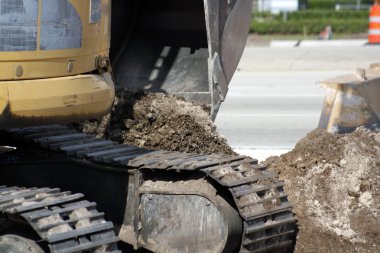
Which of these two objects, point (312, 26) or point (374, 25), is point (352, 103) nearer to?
point (374, 25)

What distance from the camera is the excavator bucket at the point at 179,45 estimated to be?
6.81 metres

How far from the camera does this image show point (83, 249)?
182 inches

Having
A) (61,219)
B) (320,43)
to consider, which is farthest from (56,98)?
(320,43)

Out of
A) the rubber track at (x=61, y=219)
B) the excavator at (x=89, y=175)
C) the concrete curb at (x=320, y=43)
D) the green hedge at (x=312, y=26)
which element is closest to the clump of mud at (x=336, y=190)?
the excavator at (x=89, y=175)

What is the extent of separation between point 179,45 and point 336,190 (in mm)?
2131

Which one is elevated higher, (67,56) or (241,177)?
(67,56)

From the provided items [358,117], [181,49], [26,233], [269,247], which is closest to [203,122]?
[181,49]

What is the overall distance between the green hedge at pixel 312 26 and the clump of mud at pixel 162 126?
64.2 feet

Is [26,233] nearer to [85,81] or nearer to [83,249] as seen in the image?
[83,249]

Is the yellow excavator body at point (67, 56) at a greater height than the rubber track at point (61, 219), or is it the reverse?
the yellow excavator body at point (67, 56)

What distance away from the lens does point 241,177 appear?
17.2ft

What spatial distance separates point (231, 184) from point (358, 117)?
3.07 m

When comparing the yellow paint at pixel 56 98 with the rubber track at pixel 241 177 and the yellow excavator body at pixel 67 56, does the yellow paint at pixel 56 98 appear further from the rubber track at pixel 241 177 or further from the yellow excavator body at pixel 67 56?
the rubber track at pixel 241 177

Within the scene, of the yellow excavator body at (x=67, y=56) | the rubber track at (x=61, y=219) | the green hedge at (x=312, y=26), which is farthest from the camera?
the green hedge at (x=312, y=26)
